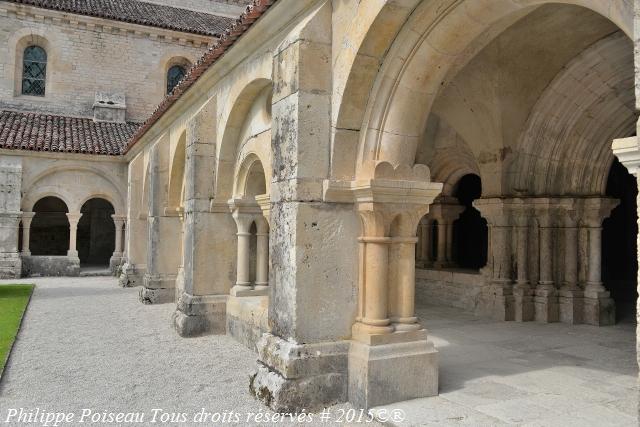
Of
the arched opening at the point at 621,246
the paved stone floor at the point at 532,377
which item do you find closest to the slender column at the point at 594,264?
the paved stone floor at the point at 532,377

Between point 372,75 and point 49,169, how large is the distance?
47.3ft

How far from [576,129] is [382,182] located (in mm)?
4647

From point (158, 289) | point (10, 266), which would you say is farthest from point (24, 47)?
point (158, 289)

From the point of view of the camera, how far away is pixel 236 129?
736 centimetres

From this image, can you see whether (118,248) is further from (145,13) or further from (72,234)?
(145,13)

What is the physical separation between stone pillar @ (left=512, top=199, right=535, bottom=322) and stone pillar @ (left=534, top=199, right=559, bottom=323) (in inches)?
4.9

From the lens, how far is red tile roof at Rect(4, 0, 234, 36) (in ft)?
60.9

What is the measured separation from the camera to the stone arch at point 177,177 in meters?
9.98

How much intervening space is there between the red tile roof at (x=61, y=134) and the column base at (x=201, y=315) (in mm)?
10373

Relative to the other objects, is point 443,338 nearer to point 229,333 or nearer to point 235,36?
point 229,333

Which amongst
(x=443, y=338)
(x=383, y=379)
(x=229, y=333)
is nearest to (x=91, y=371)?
(x=229, y=333)

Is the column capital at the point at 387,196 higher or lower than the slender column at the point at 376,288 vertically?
higher

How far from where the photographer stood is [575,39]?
6.72 m

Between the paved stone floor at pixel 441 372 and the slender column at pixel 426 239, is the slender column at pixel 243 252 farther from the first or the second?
the slender column at pixel 426 239
